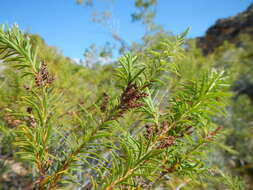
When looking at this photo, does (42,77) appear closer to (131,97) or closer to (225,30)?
(131,97)

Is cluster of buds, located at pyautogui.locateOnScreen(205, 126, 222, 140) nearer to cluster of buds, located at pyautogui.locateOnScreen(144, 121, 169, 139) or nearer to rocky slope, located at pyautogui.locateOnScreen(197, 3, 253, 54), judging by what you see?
cluster of buds, located at pyautogui.locateOnScreen(144, 121, 169, 139)

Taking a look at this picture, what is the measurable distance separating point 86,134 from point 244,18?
84.1 ft

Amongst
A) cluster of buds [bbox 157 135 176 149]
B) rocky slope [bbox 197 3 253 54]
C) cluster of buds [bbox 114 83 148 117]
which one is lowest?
cluster of buds [bbox 157 135 176 149]

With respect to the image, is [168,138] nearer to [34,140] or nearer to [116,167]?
[116,167]

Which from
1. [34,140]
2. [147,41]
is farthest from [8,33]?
[147,41]

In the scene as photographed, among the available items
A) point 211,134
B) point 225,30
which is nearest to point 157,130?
point 211,134

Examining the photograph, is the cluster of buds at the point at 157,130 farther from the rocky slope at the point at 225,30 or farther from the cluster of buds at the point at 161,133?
the rocky slope at the point at 225,30

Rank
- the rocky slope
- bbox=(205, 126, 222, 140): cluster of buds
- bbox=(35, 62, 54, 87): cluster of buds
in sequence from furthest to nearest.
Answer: the rocky slope → bbox=(205, 126, 222, 140): cluster of buds → bbox=(35, 62, 54, 87): cluster of buds

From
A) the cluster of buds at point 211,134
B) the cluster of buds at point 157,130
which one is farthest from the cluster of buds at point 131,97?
the cluster of buds at point 211,134

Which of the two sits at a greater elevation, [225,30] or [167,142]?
[225,30]

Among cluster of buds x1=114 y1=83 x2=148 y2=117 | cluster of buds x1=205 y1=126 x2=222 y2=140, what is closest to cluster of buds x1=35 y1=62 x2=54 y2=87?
cluster of buds x1=114 y1=83 x2=148 y2=117

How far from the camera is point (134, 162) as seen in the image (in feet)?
1.00

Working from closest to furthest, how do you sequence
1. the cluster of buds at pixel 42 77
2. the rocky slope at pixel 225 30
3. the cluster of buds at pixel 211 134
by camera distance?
1. the cluster of buds at pixel 42 77
2. the cluster of buds at pixel 211 134
3. the rocky slope at pixel 225 30

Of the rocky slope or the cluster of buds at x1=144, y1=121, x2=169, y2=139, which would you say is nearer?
the cluster of buds at x1=144, y1=121, x2=169, y2=139
